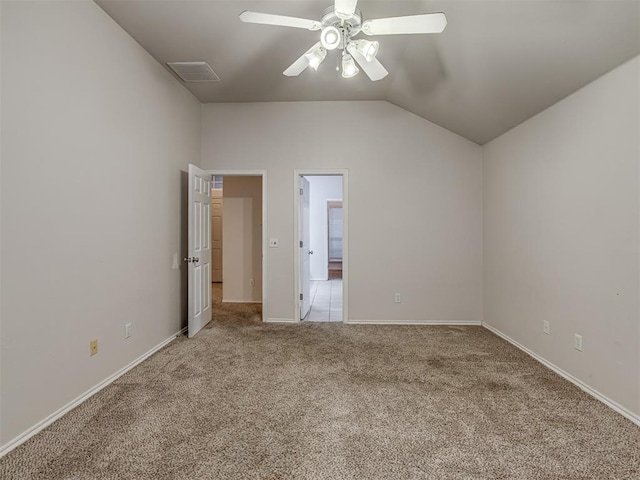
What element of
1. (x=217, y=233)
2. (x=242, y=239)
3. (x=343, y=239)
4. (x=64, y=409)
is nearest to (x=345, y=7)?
(x=343, y=239)

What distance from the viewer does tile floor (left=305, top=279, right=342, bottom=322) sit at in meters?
4.26

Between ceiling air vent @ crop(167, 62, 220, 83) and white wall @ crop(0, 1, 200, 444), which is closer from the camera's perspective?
white wall @ crop(0, 1, 200, 444)

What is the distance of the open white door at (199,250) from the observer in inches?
130

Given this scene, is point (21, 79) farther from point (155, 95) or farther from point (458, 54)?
point (458, 54)

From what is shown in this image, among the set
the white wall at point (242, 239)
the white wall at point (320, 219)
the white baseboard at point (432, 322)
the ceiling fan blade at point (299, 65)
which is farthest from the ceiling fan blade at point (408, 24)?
the white wall at point (320, 219)

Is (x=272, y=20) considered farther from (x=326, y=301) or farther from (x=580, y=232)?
(x=326, y=301)

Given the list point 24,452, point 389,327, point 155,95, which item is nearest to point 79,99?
point 155,95

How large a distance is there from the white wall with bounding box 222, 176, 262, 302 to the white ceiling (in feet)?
5.53

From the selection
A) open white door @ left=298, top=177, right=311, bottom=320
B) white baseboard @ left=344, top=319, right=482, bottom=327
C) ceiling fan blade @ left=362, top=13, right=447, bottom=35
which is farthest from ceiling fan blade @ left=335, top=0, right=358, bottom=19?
white baseboard @ left=344, top=319, right=482, bottom=327

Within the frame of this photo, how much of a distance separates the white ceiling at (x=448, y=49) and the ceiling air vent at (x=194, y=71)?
72mm

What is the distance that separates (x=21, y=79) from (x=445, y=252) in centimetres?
398

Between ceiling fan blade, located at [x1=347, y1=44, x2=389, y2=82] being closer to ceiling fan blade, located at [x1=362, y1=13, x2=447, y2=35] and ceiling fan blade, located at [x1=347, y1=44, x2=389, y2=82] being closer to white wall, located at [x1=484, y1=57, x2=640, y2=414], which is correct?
ceiling fan blade, located at [x1=362, y1=13, x2=447, y2=35]

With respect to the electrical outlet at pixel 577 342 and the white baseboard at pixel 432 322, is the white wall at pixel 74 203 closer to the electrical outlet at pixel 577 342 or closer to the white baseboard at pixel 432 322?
the white baseboard at pixel 432 322

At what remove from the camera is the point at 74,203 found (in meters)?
2.03
